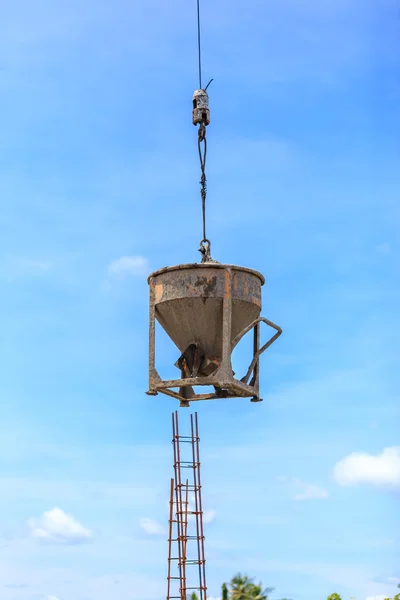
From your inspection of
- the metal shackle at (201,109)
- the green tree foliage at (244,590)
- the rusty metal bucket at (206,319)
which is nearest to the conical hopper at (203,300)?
the rusty metal bucket at (206,319)

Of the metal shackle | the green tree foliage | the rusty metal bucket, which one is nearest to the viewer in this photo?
the rusty metal bucket

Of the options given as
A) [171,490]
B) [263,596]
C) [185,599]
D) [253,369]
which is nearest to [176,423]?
[171,490]

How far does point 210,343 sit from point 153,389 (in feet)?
3.44

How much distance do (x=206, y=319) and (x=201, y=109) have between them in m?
3.16

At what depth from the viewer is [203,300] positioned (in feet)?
46.3

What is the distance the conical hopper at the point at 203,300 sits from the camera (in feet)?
46.1

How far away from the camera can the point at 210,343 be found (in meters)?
14.5

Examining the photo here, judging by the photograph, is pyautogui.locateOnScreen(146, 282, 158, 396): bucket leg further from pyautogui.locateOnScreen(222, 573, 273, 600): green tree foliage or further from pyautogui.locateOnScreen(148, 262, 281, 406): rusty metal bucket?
pyautogui.locateOnScreen(222, 573, 273, 600): green tree foliage

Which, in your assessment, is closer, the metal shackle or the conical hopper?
the conical hopper

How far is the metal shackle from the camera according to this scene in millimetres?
15078

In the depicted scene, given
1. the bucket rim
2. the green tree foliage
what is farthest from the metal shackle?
the green tree foliage

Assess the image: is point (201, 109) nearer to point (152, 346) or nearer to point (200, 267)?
point (200, 267)

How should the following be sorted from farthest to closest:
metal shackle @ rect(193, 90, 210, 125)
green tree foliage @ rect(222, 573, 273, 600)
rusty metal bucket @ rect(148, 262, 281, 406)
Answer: green tree foliage @ rect(222, 573, 273, 600) → metal shackle @ rect(193, 90, 210, 125) → rusty metal bucket @ rect(148, 262, 281, 406)

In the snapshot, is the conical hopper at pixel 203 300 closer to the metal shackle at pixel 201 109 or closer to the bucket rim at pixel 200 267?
the bucket rim at pixel 200 267
